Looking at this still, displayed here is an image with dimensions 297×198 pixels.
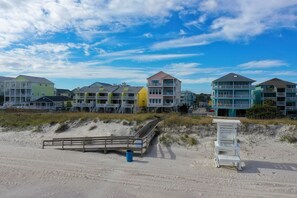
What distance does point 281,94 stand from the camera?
57.6 meters

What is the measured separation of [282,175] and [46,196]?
12.1 m

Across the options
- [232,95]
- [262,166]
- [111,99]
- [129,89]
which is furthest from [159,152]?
[111,99]

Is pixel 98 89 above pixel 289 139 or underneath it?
above

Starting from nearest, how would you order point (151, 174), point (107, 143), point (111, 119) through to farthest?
point (151, 174) → point (107, 143) → point (111, 119)

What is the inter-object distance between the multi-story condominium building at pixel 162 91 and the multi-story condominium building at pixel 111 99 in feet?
15.7

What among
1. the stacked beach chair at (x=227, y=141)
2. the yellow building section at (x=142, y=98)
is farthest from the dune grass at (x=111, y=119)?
the yellow building section at (x=142, y=98)

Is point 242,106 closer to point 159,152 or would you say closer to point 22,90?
point 159,152

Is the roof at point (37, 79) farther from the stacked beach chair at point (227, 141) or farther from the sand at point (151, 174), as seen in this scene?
the stacked beach chair at point (227, 141)

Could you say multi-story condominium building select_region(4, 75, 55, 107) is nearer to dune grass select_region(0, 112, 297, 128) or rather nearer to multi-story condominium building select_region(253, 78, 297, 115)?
dune grass select_region(0, 112, 297, 128)

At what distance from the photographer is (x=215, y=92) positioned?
56094 mm

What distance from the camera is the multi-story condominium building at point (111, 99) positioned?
6194 cm

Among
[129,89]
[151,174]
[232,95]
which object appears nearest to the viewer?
[151,174]

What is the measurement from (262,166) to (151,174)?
289 inches

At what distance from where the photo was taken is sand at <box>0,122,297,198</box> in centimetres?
1110
